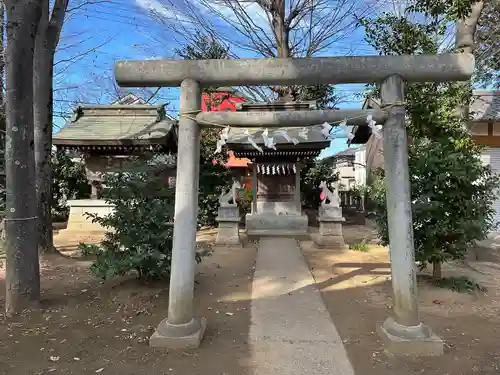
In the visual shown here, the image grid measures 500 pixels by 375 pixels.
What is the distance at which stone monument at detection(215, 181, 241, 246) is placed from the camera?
35.5 feet

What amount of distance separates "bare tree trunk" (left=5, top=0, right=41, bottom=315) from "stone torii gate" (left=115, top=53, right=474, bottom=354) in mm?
1527

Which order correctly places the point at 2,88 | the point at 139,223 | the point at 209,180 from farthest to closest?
the point at 209,180 < the point at 2,88 < the point at 139,223

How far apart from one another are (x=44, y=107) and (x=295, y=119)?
613 centimetres

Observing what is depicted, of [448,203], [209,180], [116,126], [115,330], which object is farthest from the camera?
[209,180]

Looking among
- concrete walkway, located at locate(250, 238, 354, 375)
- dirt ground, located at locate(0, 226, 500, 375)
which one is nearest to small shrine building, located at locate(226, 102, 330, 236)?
dirt ground, located at locate(0, 226, 500, 375)

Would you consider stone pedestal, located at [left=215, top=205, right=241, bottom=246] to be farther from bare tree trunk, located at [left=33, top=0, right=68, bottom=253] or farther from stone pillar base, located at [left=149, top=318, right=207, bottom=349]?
stone pillar base, located at [left=149, top=318, right=207, bottom=349]

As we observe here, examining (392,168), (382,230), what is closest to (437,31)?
(382,230)

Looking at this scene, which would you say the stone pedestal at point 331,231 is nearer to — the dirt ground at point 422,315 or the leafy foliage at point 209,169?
the dirt ground at point 422,315

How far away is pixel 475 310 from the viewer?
201 inches

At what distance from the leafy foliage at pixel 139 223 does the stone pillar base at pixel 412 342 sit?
3123mm

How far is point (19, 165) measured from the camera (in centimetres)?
462

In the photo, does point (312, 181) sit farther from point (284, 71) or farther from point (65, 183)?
point (284, 71)

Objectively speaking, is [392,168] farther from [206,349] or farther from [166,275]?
[166,275]

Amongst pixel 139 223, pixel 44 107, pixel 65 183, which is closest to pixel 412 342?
pixel 139 223
